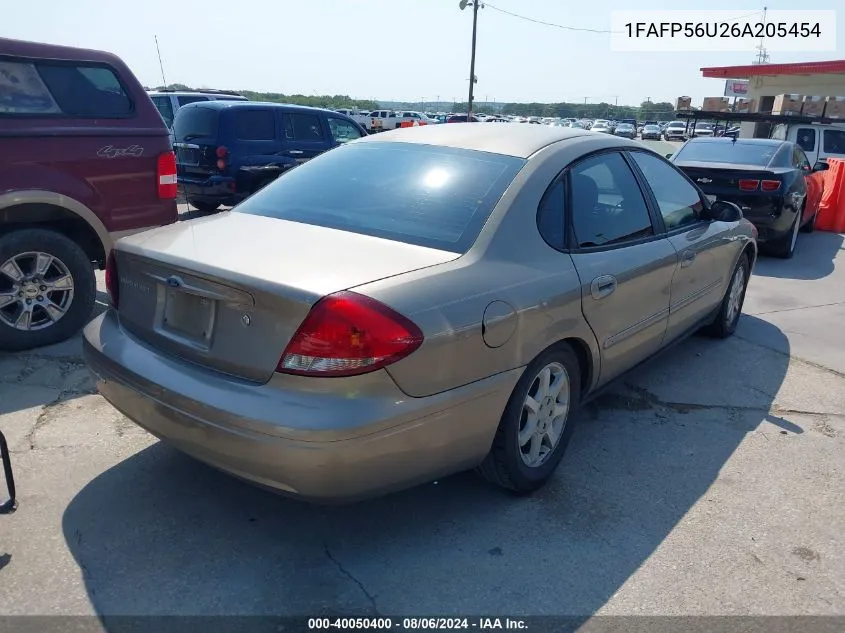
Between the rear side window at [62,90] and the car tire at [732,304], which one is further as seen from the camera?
the car tire at [732,304]

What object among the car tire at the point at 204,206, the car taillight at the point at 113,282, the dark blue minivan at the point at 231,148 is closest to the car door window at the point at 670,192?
the car taillight at the point at 113,282

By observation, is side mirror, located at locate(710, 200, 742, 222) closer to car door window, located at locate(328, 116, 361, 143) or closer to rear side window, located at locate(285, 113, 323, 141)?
rear side window, located at locate(285, 113, 323, 141)

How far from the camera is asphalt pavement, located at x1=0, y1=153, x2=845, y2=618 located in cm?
251

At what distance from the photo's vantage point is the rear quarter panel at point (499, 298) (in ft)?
8.02

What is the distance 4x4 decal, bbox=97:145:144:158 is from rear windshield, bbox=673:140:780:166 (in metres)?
6.77

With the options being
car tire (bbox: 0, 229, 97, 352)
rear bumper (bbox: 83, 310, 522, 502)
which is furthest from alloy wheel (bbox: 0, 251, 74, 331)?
rear bumper (bbox: 83, 310, 522, 502)

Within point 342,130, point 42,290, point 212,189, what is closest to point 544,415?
point 42,290

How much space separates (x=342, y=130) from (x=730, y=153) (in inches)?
232

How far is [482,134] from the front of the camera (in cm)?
360

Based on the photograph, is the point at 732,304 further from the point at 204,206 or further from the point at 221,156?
the point at 204,206

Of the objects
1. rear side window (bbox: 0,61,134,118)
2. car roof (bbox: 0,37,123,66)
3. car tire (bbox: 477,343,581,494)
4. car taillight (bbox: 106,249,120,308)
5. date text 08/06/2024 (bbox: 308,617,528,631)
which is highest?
car roof (bbox: 0,37,123,66)

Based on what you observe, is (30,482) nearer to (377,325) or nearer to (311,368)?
(311,368)

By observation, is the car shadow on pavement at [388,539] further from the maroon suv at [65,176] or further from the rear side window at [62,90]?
the rear side window at [62,90]

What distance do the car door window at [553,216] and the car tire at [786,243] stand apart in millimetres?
6531
